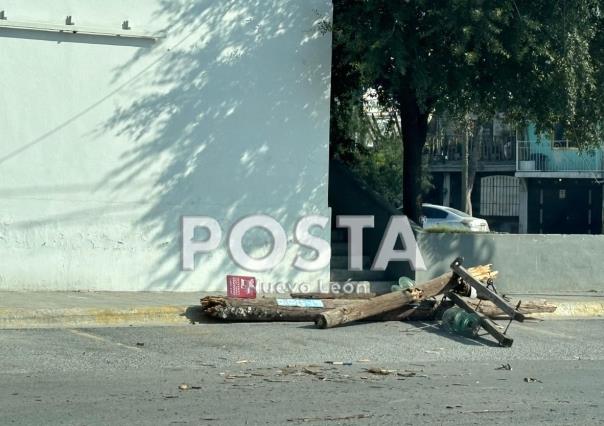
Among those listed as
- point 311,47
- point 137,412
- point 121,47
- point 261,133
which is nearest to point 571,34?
point 311,47

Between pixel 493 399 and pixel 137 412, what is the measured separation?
10.2 ft

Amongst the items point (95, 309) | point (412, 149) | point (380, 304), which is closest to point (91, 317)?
point (95, 309)

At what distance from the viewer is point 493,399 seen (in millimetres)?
8547

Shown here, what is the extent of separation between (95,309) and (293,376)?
13.8 feet

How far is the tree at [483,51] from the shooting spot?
14820 mm

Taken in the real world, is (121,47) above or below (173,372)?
above

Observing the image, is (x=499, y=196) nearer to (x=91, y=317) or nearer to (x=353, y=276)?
(x=353, y=276)


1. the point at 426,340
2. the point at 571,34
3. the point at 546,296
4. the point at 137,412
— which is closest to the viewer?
the point at 137,412

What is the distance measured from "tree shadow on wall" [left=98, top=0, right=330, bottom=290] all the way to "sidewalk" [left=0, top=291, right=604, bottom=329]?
964 millimetres

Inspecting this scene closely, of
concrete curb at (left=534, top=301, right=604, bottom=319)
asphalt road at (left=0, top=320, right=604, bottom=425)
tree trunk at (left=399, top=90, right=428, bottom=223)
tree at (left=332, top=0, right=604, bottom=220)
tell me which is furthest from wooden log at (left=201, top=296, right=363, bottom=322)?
tree trunk at (left=399, top=90, right=428, bottom=223)

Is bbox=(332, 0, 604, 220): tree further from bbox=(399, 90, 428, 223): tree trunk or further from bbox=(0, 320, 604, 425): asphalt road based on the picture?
bbox=(0, 320, 604, 425): asphalt road

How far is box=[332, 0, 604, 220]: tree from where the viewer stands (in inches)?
583

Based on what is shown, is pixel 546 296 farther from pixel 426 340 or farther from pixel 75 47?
pixel 75 47

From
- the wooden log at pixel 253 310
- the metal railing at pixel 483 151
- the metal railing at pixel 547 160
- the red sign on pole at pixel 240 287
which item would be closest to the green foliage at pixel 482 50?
the red sign on pole at pixel 240 287
